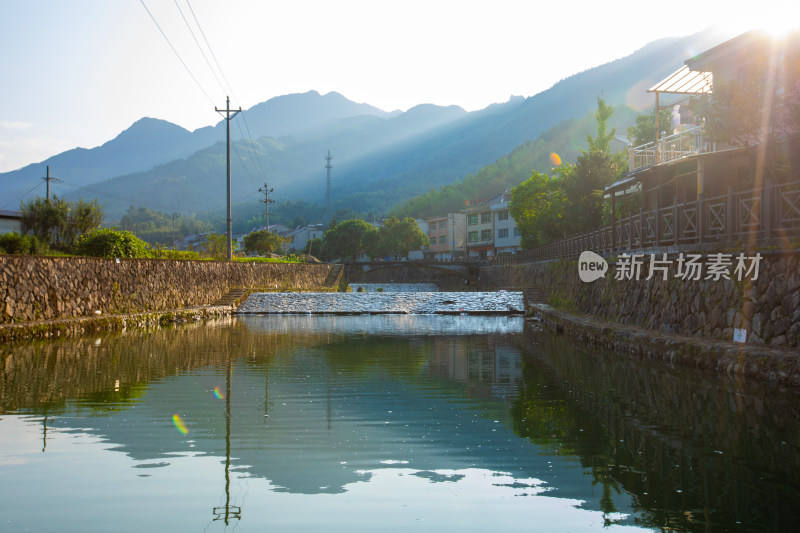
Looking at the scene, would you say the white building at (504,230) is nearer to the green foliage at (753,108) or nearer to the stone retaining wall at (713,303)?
the stone retaining wall at (713,303)

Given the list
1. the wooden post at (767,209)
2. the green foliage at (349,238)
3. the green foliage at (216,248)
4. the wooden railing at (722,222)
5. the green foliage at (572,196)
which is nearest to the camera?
the wooden railing at (722,222)

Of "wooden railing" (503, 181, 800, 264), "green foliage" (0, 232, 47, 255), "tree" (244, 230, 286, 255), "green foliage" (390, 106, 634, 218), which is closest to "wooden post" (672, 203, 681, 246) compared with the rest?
"wooden railing" (503, 181, 800, 264)

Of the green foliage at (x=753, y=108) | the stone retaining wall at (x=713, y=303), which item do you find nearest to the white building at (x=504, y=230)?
the stone retaining wall at (x=713, y=303)

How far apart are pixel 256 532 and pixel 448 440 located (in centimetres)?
300

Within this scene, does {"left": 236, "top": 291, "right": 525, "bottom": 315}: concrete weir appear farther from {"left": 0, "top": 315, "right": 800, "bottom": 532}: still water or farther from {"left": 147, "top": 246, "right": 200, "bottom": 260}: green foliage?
{"left": 0, "top": 315, "right": 800, "bottom": 532}: still water

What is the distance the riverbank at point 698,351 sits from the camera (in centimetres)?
999

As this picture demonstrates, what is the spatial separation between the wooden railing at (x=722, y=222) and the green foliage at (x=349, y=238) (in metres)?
81.1

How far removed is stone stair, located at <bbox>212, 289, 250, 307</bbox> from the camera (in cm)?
3356

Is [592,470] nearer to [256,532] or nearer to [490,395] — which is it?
[256,532]

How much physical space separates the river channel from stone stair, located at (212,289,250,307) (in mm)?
20640

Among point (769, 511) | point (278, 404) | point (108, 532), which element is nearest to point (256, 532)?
point (108, 532)

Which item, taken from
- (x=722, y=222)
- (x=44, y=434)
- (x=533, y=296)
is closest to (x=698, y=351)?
(x=722, y=222)

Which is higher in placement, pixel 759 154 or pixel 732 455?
pixel 759 154

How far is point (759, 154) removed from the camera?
19969mm
